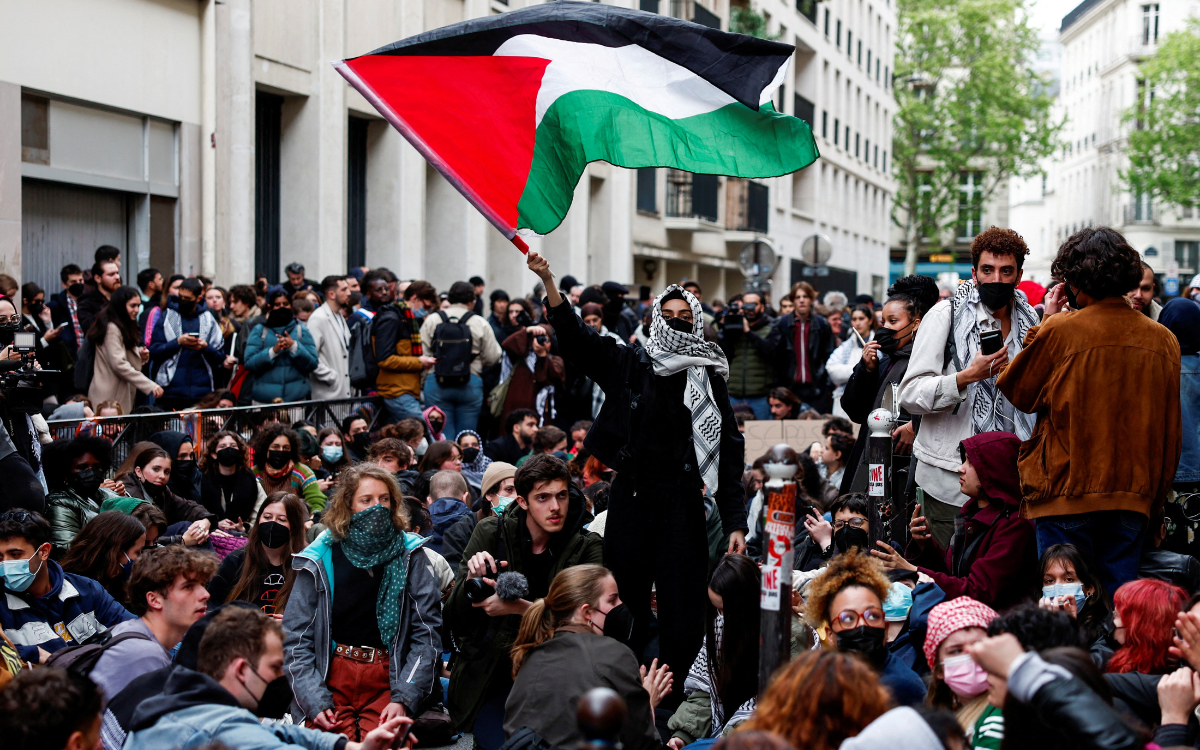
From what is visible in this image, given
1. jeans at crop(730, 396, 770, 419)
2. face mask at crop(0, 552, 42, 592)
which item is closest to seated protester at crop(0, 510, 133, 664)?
face mask at crop(0, 552, 42, 592)

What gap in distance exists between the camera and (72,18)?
547 inches

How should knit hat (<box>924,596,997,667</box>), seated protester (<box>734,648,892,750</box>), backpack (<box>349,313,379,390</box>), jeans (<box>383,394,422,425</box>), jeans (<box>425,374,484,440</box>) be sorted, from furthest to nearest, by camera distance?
jeans (<box>425,374,484,440</box>), backpack (<box>349,313,379,390</box>), jeans (<box>383,394,422,425</box>), knit hat (<box>924,596,997,667</box>), seated protester (<box>734,648,892,750</box>)

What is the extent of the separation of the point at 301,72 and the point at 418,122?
1256 centimetres

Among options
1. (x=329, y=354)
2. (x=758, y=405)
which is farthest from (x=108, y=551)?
(x=758, y=405)

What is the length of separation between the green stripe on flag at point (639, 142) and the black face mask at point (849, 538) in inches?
73.5

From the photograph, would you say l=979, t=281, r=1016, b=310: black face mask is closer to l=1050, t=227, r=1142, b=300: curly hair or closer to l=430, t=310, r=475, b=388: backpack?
l=1050, t=227, r=1142, b=300: curly hair

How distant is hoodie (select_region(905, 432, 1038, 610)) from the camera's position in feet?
19.1

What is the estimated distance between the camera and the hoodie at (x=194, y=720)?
160 inches

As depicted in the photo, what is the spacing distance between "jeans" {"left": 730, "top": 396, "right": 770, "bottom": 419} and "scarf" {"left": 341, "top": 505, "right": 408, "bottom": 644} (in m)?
7.91

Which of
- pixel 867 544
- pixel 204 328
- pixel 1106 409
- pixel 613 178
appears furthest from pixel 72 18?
pixel 613 178

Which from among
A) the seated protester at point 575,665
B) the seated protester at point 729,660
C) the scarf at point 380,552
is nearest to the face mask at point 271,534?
the scarf at point 380,552

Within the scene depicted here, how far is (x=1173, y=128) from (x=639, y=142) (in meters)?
63.3

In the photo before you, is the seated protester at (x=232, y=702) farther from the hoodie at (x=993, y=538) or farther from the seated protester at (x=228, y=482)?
the seated protester at (x=228, y=482)

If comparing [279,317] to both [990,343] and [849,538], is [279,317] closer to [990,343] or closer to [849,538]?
[849,538]
